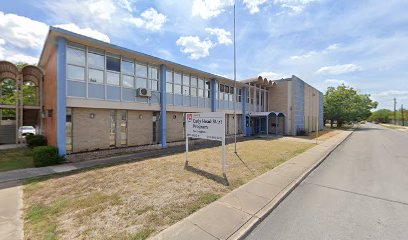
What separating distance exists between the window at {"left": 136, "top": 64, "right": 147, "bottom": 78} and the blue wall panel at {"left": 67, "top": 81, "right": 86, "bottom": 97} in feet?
11.7

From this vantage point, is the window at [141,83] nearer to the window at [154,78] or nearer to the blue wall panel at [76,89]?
the window at [154,78]

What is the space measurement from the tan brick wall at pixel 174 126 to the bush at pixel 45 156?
739cm

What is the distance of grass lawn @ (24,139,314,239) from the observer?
3916mm

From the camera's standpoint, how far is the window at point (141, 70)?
13.0 metres

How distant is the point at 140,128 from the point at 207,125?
23.0ft

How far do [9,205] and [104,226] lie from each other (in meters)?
3.37

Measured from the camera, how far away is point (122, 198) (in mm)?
5336

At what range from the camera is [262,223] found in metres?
4.26

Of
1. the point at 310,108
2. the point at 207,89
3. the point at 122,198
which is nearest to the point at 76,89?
the point at 122,198

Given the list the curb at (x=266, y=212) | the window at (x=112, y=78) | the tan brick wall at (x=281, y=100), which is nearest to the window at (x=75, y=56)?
the window at (x=112, y=78)

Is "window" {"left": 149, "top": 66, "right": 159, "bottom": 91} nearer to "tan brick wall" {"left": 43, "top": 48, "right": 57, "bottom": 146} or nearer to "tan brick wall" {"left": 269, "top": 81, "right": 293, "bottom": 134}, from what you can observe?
"tan brick wall" {"left": 43, "top": 48, "right": 57, "bottom": 146}

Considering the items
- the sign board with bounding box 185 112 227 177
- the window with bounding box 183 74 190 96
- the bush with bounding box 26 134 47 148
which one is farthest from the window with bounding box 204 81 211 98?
the bush with bounding box 26 134 47 148

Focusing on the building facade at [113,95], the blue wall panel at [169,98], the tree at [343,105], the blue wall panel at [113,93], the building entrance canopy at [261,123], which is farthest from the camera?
the tree at [343,105]

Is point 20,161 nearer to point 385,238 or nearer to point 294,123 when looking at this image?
point 385,238
